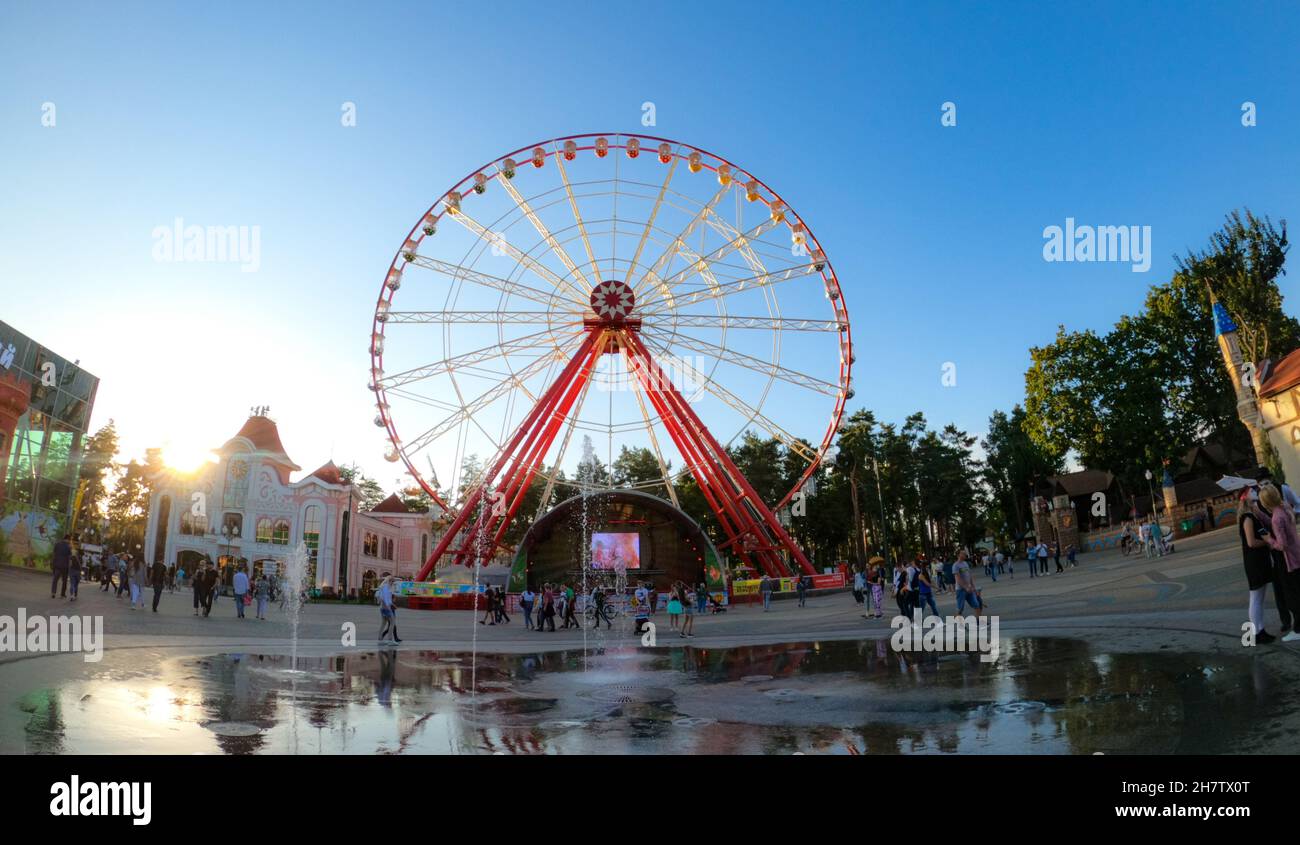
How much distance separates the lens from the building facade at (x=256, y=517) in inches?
1877

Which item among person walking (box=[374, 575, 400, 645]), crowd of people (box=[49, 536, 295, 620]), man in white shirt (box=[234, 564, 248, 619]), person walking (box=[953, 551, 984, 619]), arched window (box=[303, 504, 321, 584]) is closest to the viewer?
person walking (box=[953, 551, 984, 619])

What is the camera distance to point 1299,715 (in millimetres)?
4793

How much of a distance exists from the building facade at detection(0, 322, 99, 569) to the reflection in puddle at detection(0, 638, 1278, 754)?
96.2 feet

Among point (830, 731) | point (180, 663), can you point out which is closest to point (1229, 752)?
point (830, 731)

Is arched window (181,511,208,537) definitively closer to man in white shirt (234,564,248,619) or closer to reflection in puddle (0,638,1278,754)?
man in white shirt (234,564,248,619)

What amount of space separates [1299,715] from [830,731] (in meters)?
3.05

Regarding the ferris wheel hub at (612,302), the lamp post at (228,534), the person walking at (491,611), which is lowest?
the person walking at (491,611)

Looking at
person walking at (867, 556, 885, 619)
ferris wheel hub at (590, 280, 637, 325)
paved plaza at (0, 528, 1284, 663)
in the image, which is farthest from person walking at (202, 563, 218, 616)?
person walking at (867, 556, 885, 619)

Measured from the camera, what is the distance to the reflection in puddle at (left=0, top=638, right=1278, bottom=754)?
17.6 feet

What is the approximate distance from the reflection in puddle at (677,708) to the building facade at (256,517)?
40017 millimetres

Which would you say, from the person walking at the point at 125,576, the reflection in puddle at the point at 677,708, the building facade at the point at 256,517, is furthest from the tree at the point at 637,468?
the reflection in puddle at the point at 677,708

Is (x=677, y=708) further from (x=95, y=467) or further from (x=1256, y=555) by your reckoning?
(x=95, y=467)

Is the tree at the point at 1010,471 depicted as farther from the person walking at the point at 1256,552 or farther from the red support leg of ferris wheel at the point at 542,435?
the person walking at the point at 1256,552
